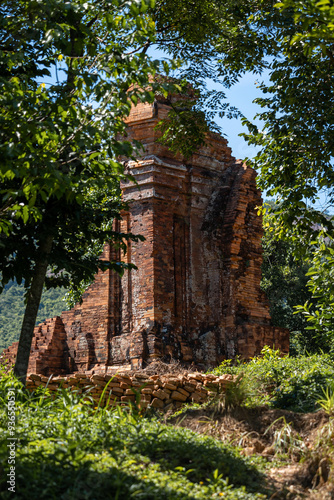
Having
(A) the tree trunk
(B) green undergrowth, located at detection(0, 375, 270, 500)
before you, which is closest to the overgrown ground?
(B) green undergrowth, located at detection(0, 375, 270, 500)

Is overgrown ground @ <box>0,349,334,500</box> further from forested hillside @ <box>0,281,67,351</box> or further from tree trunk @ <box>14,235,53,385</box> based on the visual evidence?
forested hillside @ <box>0,281,67,351</box>

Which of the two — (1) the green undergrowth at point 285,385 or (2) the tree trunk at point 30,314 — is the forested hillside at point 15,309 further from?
(2) the tree trunk at point 30,314

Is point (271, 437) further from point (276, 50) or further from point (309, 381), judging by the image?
point (276, 50)

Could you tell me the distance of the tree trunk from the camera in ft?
22.2

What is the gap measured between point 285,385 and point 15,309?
41319mm

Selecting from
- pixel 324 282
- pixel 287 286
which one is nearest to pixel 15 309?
pixel 287 286

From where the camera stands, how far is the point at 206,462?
5328 millimetres

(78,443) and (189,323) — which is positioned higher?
(189,323)

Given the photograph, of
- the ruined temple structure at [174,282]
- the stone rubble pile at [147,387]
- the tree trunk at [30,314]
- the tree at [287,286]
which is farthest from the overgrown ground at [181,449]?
the tree at [287,286]

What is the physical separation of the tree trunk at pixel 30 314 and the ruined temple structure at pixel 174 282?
14.5 ft

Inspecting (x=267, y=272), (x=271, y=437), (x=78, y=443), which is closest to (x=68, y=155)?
(x=78, y=443)

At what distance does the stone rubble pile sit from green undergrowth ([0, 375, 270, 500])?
1703mm

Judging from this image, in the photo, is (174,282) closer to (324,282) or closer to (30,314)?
(324,282)

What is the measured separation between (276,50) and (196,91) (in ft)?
5.59
